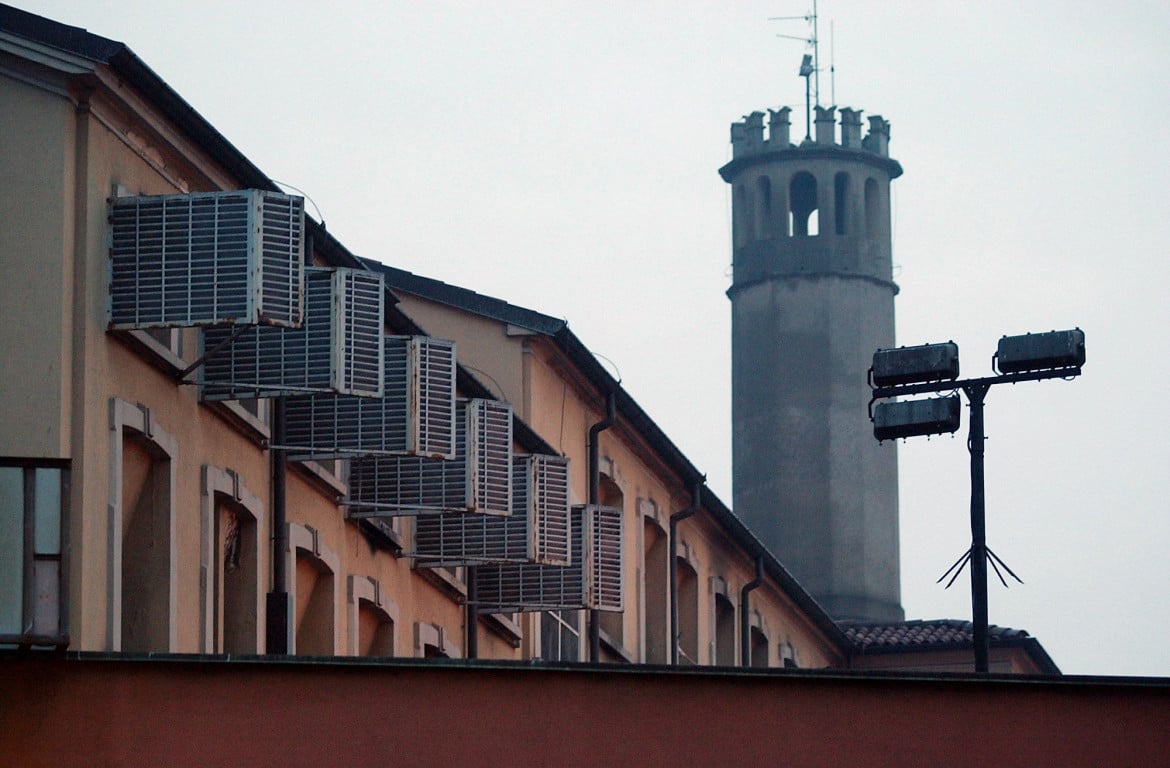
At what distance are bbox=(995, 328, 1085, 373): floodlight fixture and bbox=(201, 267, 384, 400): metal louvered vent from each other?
5.45 meters

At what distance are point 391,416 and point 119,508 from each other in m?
4.01

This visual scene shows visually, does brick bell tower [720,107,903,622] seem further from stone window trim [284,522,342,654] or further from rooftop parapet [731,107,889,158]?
stone window trim [284,522,342,654]

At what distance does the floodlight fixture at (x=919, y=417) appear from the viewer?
25.6 metres

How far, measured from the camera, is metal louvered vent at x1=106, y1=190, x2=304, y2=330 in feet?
68.7

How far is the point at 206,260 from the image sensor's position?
21.2 m

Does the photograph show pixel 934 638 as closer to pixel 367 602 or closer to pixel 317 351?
pixel 367 602

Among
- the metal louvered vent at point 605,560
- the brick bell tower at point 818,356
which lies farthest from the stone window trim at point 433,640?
the brick bell tower at point 818,356

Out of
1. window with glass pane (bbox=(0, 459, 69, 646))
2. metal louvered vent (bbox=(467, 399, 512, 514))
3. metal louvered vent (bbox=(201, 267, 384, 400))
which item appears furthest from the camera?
metal louvered vent (bbox=(467, 399, 512, 514))

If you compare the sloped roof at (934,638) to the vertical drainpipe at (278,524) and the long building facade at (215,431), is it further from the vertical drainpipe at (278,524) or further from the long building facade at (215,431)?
the vertical drainpipe at (278,524)

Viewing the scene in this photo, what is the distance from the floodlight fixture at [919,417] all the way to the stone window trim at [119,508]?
6.65m

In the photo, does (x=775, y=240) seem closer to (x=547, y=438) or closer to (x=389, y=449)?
→ (x=547, y=438)

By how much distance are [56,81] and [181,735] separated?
492 cm

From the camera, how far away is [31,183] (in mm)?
20594

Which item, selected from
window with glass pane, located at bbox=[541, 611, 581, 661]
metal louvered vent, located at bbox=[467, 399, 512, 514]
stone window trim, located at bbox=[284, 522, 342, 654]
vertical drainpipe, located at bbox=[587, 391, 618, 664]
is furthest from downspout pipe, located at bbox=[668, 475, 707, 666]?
stone window trim, located at bbox=[284, 522, 342, 654]
